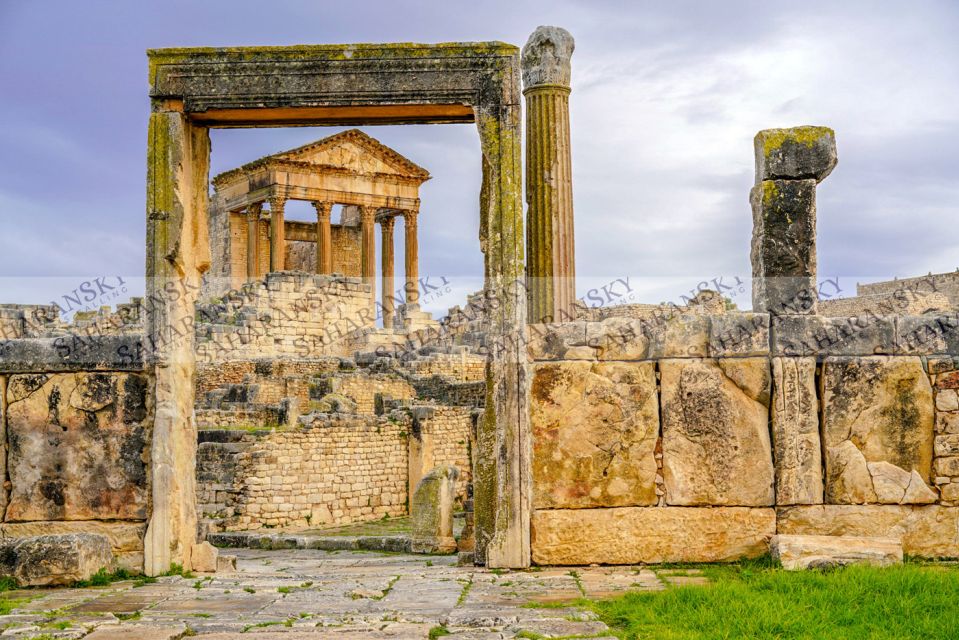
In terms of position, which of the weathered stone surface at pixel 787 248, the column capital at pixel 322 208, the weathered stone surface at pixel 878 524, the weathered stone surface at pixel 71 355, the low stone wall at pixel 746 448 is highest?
the column capital at pixel 322 208

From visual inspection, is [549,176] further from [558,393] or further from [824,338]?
[824,338]

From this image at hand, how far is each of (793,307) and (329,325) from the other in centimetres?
2336

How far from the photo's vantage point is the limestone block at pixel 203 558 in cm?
791

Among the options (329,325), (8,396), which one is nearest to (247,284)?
(329,325)

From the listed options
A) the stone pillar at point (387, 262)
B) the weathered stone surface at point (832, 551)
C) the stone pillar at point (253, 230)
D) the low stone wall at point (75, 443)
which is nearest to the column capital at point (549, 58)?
the low stone wall at point (75, 443)

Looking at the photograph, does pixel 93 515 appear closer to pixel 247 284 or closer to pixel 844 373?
pixel 844 373

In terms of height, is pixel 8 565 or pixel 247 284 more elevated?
pixel 247 284

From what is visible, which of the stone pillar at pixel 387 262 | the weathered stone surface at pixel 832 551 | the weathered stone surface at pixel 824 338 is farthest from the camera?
the stone pillar at pixel 387 262

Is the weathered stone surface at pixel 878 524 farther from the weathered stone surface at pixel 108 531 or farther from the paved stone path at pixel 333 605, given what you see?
the weathered stone surface at pixel 108 531

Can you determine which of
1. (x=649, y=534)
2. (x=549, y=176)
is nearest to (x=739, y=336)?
(x=649, y=534)

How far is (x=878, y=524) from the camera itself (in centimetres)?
752

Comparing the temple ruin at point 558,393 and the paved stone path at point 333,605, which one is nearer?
the paved stone path at point 333,605

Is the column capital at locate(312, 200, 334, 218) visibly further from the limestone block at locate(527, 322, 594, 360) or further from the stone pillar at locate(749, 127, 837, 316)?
the stone pillar at locate(749, 127, 837, 316)

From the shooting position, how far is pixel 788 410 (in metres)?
7.57
